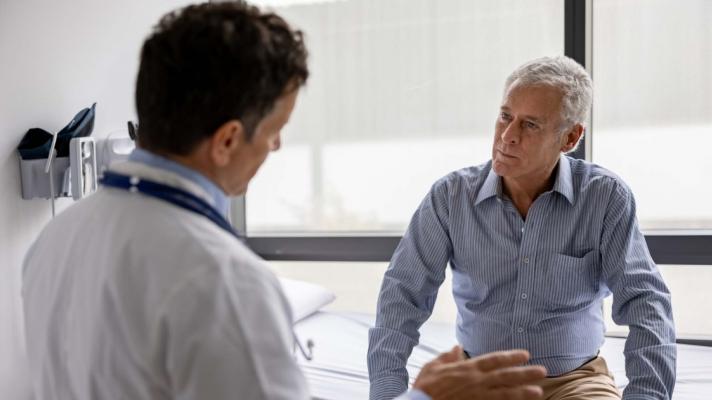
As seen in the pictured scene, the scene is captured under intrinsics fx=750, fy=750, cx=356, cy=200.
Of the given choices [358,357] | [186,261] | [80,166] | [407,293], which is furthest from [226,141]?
[358,357]

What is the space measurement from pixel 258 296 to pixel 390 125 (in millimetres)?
2453

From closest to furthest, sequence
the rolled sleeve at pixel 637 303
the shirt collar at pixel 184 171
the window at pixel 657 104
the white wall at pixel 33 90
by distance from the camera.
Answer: the shirt collar at pixel 184 171
the rolled sleeve at pixel 637 303
the white wall at pixel 33 90
the window at pixel 657 104

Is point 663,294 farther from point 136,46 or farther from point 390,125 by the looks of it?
point 136,46

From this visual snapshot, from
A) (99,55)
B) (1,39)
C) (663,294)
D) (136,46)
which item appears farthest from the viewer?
(136,46)

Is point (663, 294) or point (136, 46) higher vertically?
point (136, 46)

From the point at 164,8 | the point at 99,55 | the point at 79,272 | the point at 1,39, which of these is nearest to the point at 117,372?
the point at 79,272

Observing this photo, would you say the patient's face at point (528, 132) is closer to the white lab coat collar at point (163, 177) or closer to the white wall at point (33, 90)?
the white lab coat collar at point (163, 177)

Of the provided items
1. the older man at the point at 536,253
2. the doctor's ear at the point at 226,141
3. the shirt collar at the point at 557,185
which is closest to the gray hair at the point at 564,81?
the older man at the point at 536,253

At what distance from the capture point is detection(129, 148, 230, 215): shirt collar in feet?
3.04

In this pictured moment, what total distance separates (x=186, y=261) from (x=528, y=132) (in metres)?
1.36

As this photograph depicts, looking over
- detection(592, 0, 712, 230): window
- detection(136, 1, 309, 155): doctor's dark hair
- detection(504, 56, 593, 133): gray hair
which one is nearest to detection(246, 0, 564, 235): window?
detection(592, 0, 712, 230): window

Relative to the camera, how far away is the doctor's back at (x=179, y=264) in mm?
815

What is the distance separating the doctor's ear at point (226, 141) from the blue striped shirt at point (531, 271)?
105 cm

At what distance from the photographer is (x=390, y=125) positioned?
3.24 meters
